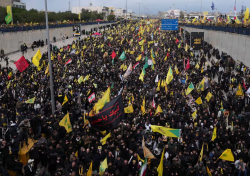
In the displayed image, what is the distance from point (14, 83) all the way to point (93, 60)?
10.4 meters

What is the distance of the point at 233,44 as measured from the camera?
2630cm

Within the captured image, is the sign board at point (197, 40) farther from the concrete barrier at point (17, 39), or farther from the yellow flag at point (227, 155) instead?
the yellow flag at point (227, 155)

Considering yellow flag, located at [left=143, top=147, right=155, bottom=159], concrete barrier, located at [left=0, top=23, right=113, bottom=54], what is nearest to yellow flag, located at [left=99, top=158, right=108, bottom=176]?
yellow flag, located at [left=143, top=147, right=155, bottom=159]

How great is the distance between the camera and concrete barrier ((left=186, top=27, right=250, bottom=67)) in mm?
22312

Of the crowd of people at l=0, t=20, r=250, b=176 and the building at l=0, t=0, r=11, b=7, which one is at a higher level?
the building at l=0, t=0, r=11, b=7

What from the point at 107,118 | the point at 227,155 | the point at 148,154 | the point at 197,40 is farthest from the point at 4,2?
the point at 227,155

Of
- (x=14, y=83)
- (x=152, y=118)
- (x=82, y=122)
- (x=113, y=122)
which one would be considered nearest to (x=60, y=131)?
(x=82, y=122)

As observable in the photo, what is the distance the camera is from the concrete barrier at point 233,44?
73.2ft

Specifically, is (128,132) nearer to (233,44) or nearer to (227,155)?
(227,155)

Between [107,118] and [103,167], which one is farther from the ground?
[107,118]

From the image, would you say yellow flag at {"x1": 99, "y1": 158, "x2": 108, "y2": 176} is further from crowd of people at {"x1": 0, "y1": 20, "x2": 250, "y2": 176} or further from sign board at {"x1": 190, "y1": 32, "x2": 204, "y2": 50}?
sign board at {"x1": 190, "y1": 32, "x2": 204, "y2": 50}

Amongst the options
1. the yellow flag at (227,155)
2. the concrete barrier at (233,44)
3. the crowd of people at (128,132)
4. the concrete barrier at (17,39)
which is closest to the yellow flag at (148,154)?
the crowd of people at (128,132)

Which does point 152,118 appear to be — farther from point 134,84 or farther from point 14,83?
point 14,83

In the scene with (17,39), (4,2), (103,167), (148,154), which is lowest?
(103,167)
